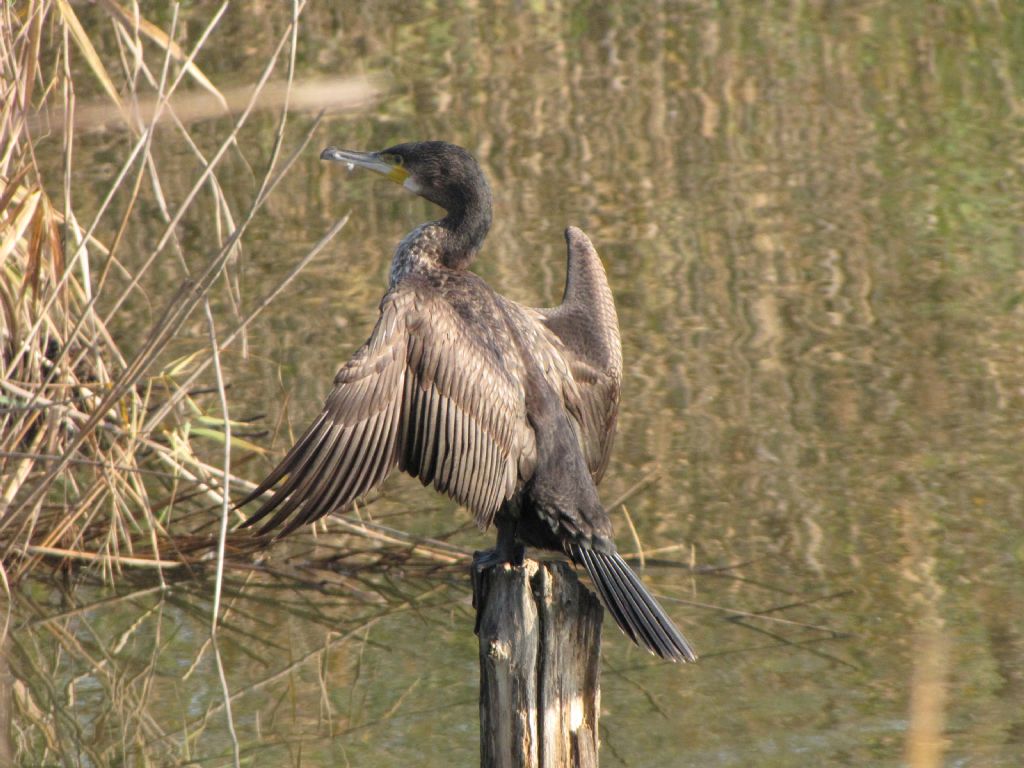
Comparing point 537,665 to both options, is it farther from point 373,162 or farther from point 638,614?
point 373,162

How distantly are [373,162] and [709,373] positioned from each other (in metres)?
3.33

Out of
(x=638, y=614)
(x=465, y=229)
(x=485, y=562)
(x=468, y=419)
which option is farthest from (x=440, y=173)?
(x=638, y=614)

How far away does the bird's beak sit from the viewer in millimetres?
3859

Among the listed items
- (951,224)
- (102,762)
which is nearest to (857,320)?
(951,224)

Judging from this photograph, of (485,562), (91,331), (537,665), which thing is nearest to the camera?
(537,665)

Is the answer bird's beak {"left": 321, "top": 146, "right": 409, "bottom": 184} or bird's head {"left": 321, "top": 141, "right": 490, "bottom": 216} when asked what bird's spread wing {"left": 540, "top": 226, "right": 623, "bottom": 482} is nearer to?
bird's head {"left": 321, "top": 141, "right": 490, "bottom": 216}

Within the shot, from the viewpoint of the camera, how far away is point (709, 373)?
6961mm

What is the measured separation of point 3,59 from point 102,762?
200 centimetres

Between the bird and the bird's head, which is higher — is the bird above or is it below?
below

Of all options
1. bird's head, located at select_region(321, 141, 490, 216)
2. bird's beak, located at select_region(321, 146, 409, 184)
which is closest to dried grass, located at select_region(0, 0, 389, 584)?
bird's beak, located at select_region(321, 146, 409, 184)

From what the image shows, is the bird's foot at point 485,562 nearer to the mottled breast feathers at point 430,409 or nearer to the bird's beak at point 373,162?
the mottled breast feathers at point 430,409

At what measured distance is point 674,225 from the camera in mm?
8727

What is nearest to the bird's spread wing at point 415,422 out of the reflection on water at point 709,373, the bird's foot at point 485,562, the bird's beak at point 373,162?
the bird's foot at point 485,562

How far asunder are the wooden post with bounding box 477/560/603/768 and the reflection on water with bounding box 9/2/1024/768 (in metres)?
0.66
